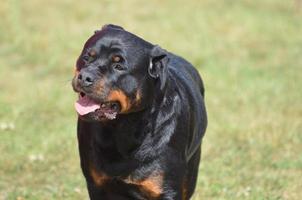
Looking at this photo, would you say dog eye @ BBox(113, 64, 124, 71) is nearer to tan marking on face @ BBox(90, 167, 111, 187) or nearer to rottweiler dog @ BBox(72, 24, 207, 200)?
rottweiler dog @ BBox(72, 24, 207, 200)

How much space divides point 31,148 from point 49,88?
313 cm

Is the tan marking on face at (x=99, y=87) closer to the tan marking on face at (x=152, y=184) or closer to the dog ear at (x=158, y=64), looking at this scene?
the dog ear at (x=158, y=64)

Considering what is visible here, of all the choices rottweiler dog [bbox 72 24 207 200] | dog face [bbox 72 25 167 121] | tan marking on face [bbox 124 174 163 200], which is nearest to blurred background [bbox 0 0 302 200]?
rottweiler dog [bbox 72 24 207 200]

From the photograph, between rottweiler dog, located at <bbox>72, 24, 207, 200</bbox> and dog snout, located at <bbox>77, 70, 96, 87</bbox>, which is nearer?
dog snout, located at <bbox>77, 70, 96, 87</bbox>

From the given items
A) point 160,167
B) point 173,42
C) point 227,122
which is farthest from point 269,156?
point 173,42

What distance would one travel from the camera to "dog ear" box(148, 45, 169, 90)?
5.78 metres

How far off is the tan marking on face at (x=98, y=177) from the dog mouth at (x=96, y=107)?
23.6 inches

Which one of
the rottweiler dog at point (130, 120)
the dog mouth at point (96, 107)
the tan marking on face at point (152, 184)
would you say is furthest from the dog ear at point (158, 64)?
the tan marking on face at point (152, 184)

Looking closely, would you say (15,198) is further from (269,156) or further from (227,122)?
(227,122)

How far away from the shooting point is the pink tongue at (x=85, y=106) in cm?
540

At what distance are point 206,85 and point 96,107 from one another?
321 inches

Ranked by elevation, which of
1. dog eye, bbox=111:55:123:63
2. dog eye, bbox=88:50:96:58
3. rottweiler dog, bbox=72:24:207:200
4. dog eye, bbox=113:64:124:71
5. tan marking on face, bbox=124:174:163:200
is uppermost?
dog eye, bbox=88:50:96:58

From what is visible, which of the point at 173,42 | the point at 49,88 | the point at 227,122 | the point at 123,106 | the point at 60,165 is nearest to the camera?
the point at 123,106

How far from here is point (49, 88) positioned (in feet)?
42.2
